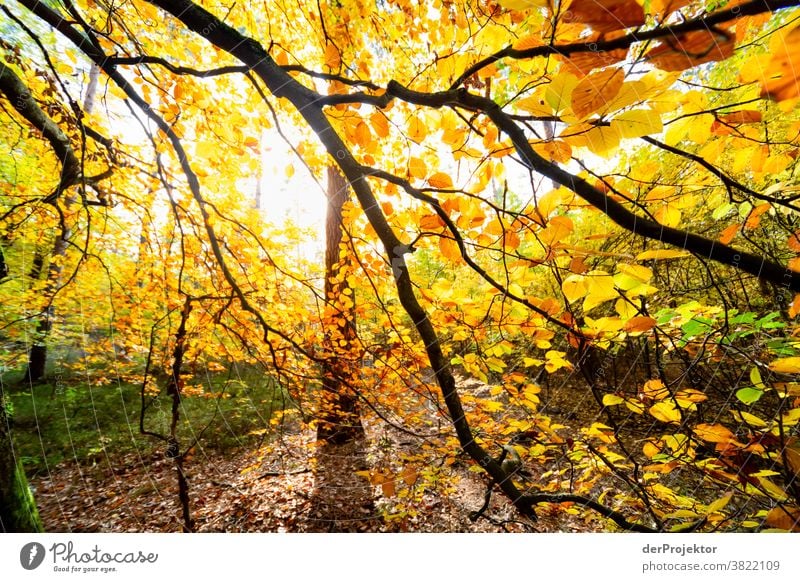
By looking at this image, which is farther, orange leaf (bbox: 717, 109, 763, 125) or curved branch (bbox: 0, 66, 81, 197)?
curved branch (bbox: 0, 66, 81, 197)

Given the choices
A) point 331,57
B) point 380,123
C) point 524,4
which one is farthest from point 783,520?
point 331,57

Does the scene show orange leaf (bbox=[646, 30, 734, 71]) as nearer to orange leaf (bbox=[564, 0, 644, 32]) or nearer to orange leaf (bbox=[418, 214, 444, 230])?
orange leaf (bbox=[564, 0, 644, 32])

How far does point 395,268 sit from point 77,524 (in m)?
4.12

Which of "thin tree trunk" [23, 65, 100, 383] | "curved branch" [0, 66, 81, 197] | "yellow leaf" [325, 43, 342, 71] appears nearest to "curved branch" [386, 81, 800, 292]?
"yellow leaf" [325, 43, 342, 71]

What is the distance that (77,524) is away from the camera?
2736 mm

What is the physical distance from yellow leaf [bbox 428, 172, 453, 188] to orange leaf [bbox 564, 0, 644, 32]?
34 centimetres

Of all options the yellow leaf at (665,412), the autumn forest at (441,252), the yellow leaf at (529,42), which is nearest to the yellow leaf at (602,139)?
the autumn forest at (441,252)

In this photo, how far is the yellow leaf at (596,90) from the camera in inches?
14.6

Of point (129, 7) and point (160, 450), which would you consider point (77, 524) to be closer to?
point (160, 450)

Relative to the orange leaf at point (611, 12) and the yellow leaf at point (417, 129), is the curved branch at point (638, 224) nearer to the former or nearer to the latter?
the orange leaf at point (611, 12)

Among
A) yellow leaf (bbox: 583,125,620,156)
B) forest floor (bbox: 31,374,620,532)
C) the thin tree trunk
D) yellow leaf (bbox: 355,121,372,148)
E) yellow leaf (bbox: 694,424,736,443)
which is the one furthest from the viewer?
the thin tree trunk

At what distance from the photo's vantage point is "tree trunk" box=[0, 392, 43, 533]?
1072 mm
